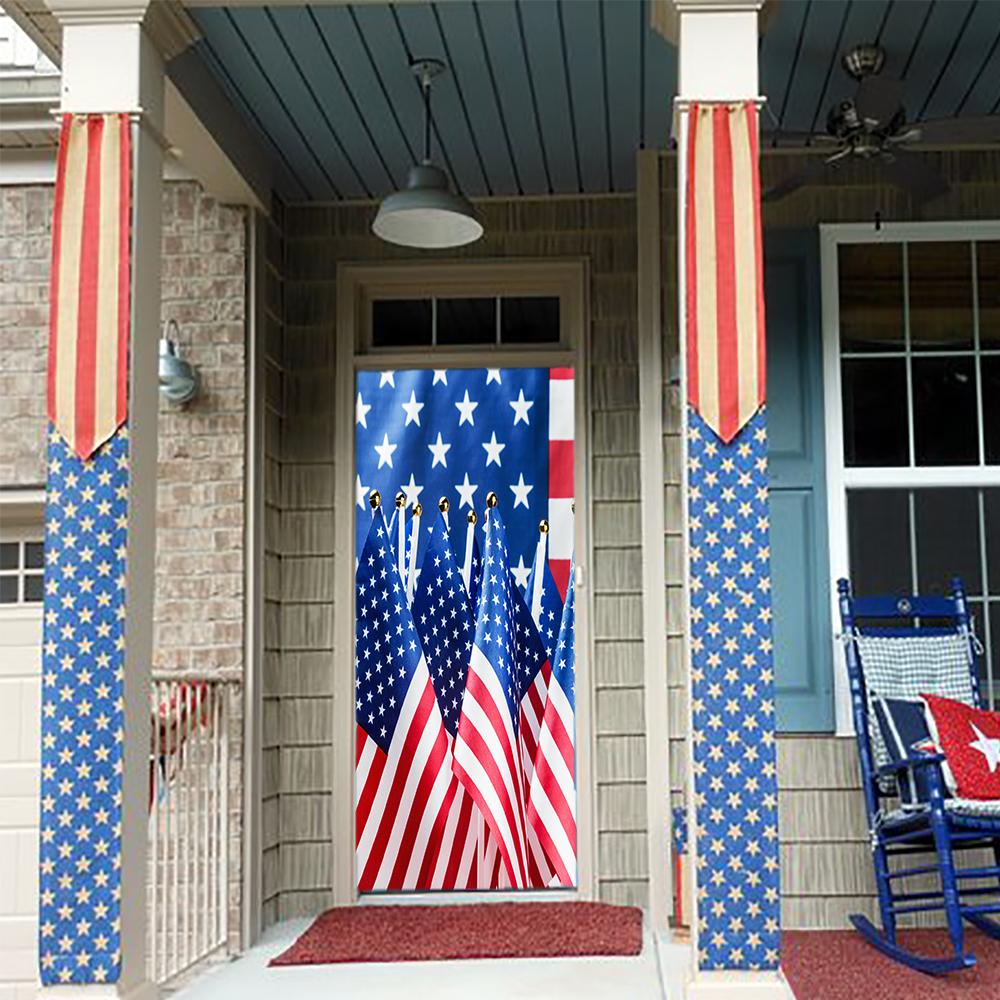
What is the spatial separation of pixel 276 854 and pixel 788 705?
2.10m

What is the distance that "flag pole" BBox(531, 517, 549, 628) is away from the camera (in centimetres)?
730

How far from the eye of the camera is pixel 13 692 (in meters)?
5.67

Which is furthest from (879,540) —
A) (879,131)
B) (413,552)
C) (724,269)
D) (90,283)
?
(90,283)

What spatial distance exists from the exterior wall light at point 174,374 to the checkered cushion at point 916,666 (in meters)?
2.65

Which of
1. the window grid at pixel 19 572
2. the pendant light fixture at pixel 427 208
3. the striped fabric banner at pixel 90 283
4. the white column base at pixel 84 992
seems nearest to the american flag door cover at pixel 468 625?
the window grid at pixel 19 572

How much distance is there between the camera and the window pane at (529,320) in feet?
20.5

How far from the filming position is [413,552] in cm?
730

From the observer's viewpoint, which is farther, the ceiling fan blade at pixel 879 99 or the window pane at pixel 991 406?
the window pane at pixel 991 406

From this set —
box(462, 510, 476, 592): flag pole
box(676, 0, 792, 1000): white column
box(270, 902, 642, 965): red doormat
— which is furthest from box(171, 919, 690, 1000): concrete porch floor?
box(462, 510, 476, 592): flag pole

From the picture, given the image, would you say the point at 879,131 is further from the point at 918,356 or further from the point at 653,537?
the point at 653,537

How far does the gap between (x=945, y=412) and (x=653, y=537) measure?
120 centimetres

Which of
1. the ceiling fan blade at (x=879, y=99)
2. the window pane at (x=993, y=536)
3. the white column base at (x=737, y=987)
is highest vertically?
the ceiling fan blade at (x=879, y=99)

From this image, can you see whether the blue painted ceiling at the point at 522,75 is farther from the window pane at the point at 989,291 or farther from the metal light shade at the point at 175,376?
the metal light shade at the point at 175,376

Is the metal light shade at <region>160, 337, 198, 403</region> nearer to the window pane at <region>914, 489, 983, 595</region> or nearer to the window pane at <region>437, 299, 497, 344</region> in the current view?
the window pane at <region>437, 299, 497, 344</region>
